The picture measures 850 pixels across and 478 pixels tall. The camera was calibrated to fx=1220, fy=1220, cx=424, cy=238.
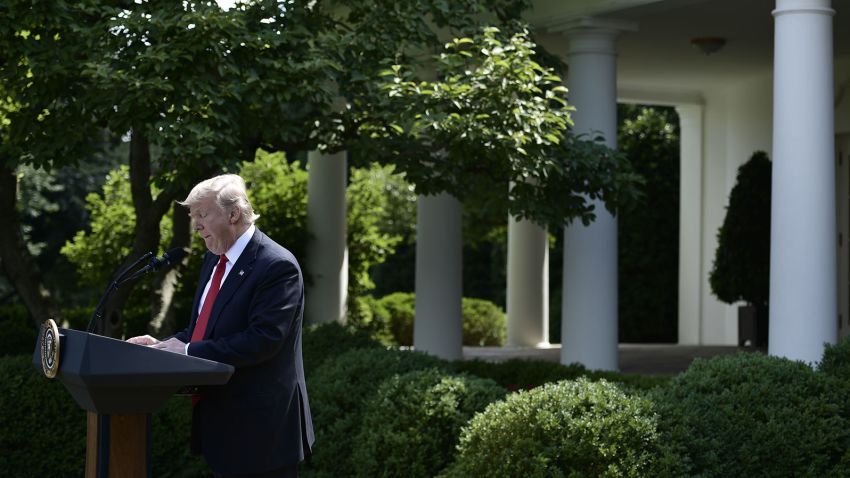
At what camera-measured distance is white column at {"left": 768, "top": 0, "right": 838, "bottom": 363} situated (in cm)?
822

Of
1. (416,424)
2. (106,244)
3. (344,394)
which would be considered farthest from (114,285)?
(106,244)

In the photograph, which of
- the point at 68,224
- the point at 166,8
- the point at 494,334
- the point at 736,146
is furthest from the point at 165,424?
Result: the point at 68,224

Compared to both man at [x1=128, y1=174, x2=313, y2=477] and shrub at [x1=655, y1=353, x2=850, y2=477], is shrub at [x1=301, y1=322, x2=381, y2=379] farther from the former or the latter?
man at [x1=128, y1=174, x2=313, y2=477]

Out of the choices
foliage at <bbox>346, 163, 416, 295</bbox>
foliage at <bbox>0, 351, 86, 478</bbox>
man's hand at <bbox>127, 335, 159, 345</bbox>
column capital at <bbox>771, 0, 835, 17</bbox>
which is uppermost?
column capital at <bbox>771, 0, 835, 17</bbox>

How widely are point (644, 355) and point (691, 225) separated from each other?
3402 mm

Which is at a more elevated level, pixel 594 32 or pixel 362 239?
pixel 594 32

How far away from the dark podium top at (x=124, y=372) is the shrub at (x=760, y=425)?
9.30 feet

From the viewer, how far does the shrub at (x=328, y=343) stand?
9.15 m

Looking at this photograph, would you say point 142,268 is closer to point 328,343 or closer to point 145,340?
point 145,340

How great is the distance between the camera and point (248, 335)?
4.04 m

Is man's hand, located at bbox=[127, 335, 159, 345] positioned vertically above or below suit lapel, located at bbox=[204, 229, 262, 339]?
below

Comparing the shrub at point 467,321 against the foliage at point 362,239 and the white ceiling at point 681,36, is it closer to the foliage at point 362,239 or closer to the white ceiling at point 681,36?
the foliage at point 362,239

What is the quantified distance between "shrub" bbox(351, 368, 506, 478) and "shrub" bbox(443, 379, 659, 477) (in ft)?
2.21

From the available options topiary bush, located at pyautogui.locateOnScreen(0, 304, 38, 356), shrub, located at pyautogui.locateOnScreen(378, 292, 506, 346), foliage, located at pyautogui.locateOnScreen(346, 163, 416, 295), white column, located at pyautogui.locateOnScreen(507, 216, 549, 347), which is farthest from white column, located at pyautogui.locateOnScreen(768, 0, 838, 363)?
shrub, located at pyautogui.locateOnScreen(378, 292, 506, 346)
